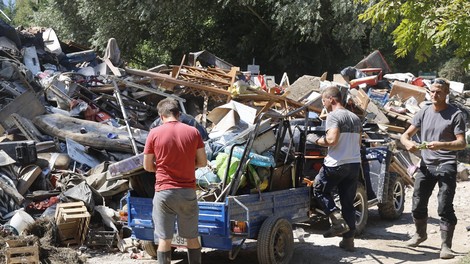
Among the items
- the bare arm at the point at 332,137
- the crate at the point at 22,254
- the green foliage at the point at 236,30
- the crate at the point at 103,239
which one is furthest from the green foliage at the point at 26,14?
the bare arm at the point at 332,137

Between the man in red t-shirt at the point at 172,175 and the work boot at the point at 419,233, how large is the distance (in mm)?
2900

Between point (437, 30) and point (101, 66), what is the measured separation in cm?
981

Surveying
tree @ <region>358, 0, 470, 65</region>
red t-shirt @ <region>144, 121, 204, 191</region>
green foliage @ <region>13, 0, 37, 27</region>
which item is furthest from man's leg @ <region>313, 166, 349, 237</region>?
green foliage @ <region>13, 0, 37, 27</region>

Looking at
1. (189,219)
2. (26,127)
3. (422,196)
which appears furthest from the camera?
(26,127)

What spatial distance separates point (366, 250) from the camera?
7.54 m

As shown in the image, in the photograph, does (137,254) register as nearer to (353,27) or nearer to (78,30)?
(353,27)

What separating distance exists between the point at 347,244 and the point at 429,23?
2.64 m

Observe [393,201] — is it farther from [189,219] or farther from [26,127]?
[26,127]

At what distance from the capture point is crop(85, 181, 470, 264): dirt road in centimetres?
714

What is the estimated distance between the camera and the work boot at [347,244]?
732 centimetres

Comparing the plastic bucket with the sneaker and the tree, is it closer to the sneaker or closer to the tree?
the sneaker

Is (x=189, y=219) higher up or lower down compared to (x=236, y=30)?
lower down

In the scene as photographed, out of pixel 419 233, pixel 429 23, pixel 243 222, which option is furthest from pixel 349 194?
pixel 429 23

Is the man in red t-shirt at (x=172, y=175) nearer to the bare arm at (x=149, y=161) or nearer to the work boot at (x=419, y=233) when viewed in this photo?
the bare arm at (x=149, y=161)
